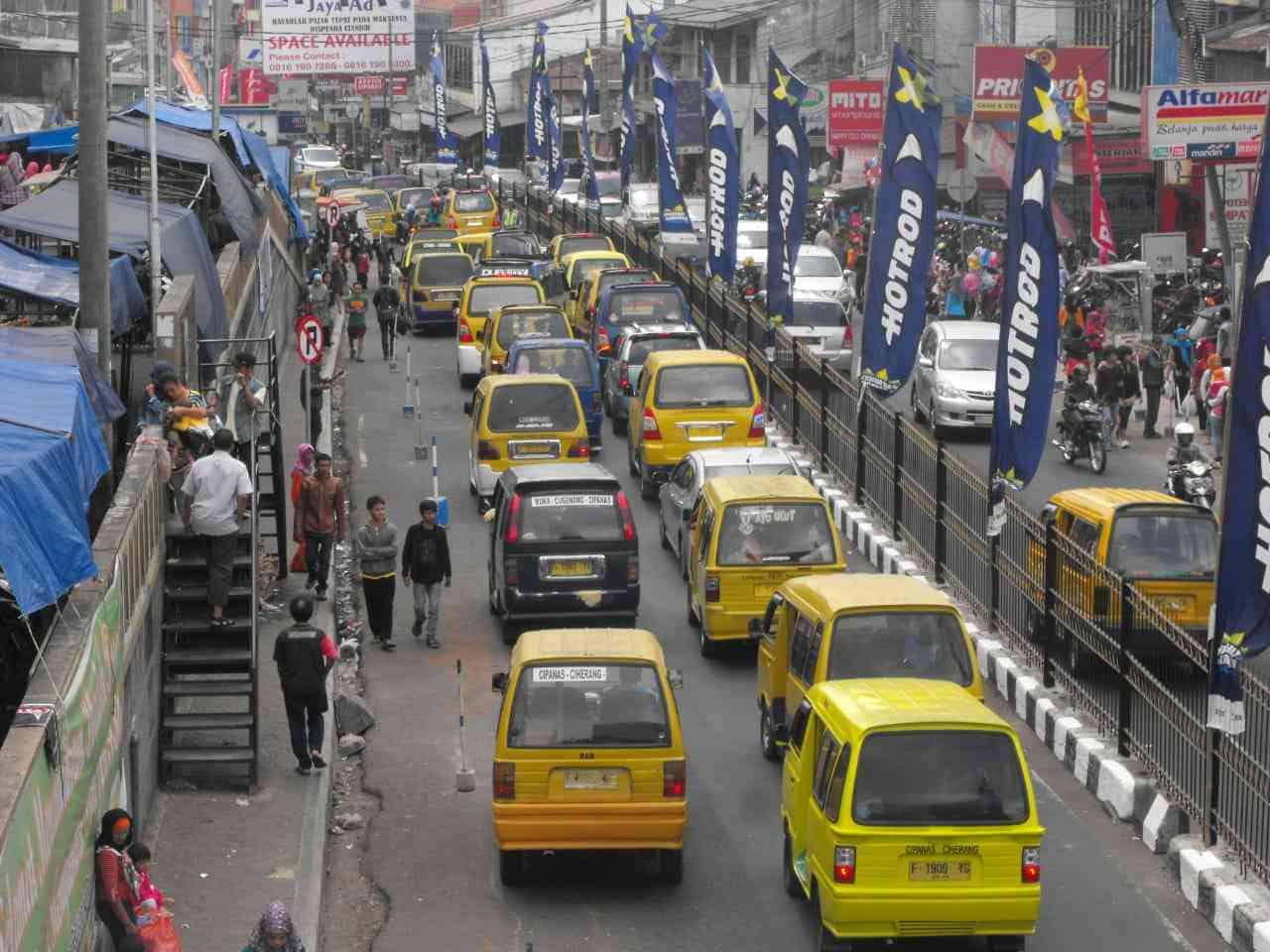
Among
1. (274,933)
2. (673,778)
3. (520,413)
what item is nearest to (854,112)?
(520,413)

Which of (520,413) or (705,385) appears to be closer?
(520,413)

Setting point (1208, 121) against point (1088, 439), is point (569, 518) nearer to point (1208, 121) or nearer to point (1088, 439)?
point (1088, 439)

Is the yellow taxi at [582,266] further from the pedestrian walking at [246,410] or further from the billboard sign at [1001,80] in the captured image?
the pedestrian walking at [246,410]

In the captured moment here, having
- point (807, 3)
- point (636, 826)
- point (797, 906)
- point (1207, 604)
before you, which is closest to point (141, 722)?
point (636, 826)

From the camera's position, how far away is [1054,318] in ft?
63.4

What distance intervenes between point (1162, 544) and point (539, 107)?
44595 mm

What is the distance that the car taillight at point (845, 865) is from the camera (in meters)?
11.9

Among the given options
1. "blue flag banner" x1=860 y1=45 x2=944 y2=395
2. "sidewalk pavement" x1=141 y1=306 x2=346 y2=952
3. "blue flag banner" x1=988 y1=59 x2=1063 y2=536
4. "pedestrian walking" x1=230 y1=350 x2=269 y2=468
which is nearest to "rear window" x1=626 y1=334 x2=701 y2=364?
"blue flag banner" x1=860 y1=45 x2=944 y2=395

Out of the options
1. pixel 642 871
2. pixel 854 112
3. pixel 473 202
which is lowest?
pixel 642 871

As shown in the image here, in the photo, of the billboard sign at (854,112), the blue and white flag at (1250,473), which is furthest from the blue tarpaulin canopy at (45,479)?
the billboard sign at (854,112)

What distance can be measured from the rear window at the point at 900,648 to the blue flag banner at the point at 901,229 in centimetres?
975

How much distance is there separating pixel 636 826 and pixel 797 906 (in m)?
1.17

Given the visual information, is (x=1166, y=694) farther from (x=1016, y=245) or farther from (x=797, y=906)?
(x=1016, y=245)

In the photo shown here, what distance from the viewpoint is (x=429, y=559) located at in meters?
20.6
